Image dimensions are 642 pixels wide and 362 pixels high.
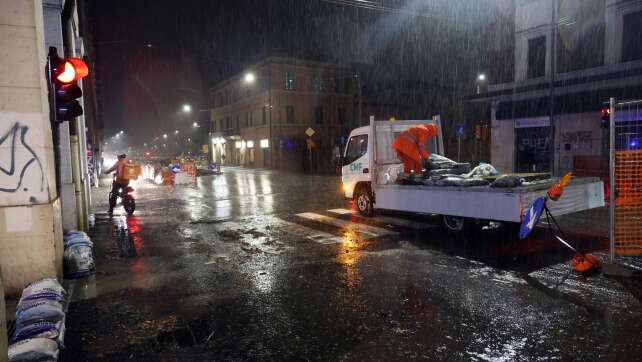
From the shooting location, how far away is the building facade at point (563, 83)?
1812cm

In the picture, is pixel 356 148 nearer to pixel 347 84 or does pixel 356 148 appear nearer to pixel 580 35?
pixel 580 35

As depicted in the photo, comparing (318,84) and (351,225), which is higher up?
(318,84)

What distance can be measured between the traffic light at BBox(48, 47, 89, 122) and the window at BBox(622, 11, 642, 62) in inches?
839

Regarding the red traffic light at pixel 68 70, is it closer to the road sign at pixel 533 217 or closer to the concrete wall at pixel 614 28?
the road sign at pixel 533 217

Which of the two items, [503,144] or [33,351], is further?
[503,144]

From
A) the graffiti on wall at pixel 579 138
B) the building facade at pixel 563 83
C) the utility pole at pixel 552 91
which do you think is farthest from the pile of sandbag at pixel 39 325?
the graffiti on wall at pixel 579 138

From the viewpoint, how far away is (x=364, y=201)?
11.5 metres

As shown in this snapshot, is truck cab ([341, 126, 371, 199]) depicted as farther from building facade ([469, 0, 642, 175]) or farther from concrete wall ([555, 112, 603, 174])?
concrete wall ([555, 112, 603, 174])

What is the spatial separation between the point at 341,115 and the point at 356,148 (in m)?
35.8

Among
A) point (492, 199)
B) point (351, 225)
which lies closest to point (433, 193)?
point (492, 199)

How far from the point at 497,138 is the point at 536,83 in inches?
139

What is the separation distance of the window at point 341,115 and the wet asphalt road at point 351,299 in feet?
125

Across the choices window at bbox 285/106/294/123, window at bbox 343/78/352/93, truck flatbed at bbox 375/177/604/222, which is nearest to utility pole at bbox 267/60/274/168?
window at bbox 285/106/294/123

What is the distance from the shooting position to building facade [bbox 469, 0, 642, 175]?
1812 centimetres
